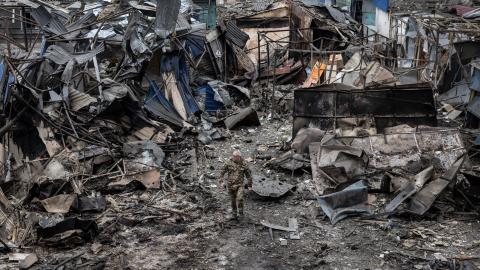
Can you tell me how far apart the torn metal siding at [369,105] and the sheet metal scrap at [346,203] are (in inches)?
143

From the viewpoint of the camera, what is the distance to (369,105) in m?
13.7

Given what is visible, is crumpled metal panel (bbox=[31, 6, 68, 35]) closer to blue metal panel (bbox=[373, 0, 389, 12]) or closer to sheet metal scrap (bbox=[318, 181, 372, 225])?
sheet metal scrap (bbox=[318, 181, 372, 225])

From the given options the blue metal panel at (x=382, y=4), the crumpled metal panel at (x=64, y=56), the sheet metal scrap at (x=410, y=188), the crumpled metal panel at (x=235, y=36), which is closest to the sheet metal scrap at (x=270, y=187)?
the sheet metal scrap at (x=410, y=188)

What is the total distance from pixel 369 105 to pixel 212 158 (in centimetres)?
394

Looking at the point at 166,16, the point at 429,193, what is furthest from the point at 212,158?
the point at 429,193

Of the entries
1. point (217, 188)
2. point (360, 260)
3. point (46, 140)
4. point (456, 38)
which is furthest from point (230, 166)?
point (456, 38)

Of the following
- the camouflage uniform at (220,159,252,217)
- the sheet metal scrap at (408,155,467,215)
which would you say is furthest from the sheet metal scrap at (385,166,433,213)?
the camouflage uniform at (220,159,252,217)

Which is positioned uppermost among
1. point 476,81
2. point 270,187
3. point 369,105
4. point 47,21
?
point 47,21

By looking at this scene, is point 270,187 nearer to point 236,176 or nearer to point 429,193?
point 236,176

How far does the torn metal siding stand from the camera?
1352 centimetres

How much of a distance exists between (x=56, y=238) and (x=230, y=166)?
309 cm

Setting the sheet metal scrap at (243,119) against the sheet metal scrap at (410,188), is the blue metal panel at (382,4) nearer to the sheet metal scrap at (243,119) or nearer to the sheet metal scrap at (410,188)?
the sheet metal scrap at (243,119)

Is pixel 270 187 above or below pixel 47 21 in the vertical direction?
below

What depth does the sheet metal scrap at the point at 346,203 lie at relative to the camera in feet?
33.6
